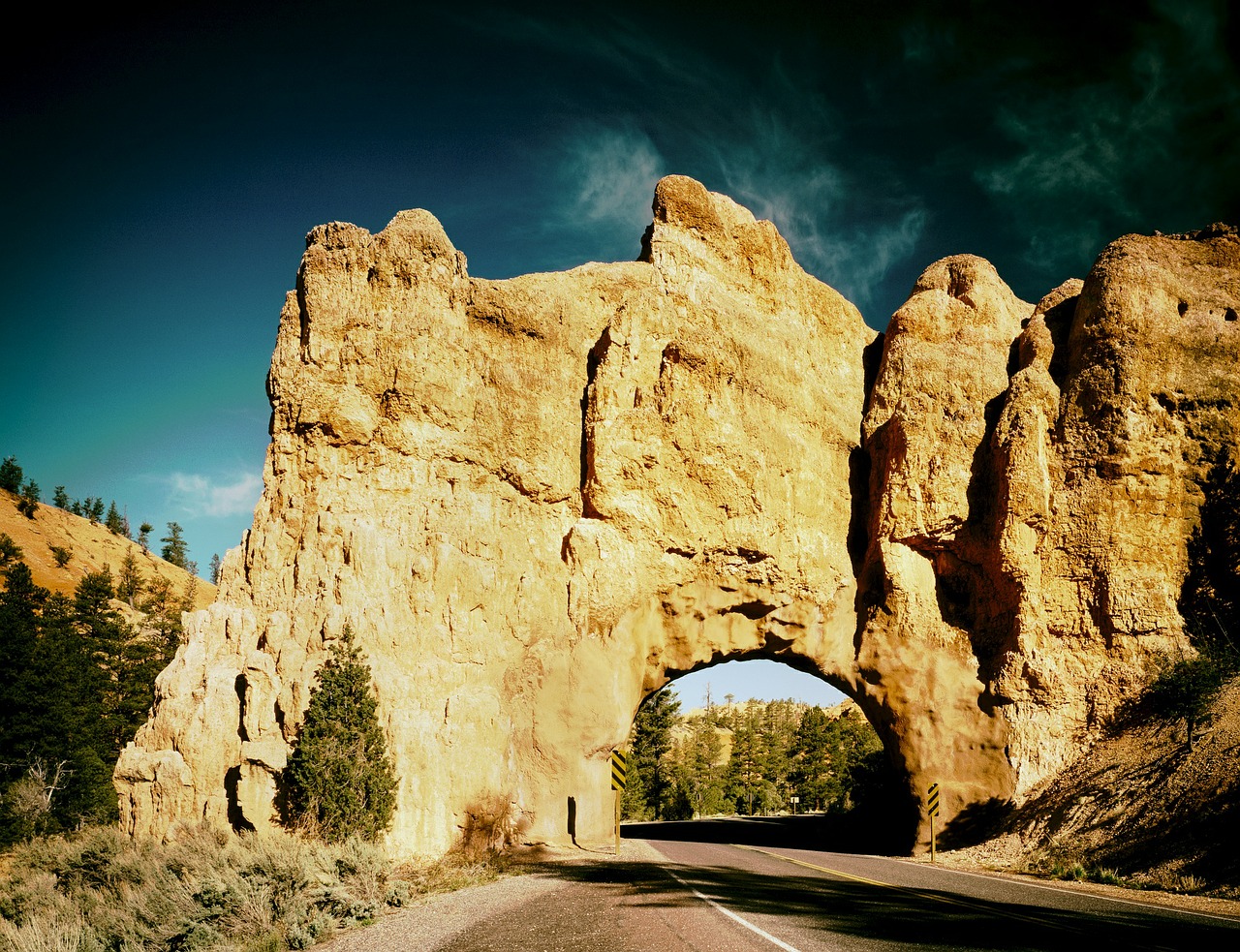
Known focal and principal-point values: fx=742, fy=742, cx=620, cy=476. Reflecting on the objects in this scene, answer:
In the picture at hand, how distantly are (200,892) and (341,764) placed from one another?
21.9ft

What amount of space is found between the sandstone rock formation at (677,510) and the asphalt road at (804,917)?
8445 millimetres

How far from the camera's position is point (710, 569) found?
81.0 ft

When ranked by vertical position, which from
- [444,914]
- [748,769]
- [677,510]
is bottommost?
[748,769]

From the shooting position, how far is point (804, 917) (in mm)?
8719

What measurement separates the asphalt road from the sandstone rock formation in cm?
845

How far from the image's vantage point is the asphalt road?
7309 millimetres

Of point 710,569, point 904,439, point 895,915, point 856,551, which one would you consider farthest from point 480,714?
point 904,439

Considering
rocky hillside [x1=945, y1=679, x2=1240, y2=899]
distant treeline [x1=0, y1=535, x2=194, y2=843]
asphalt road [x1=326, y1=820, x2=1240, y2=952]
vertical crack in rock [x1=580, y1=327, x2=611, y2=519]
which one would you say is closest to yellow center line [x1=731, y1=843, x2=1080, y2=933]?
asphalt road [x1=326, y1=820, x2=1240, y2=952]

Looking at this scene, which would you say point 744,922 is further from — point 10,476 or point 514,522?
point 10,476

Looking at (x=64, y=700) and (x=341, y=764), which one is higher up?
(x=64, y=700)

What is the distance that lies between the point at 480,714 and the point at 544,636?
10.9 feet

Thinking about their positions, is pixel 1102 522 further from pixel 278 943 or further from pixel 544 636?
pixel 278 943

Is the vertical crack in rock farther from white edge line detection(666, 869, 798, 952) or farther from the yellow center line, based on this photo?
white edge line detection(666, 869, 798, 952)

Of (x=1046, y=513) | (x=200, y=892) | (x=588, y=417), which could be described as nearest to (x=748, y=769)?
(x=1046, y=513)
